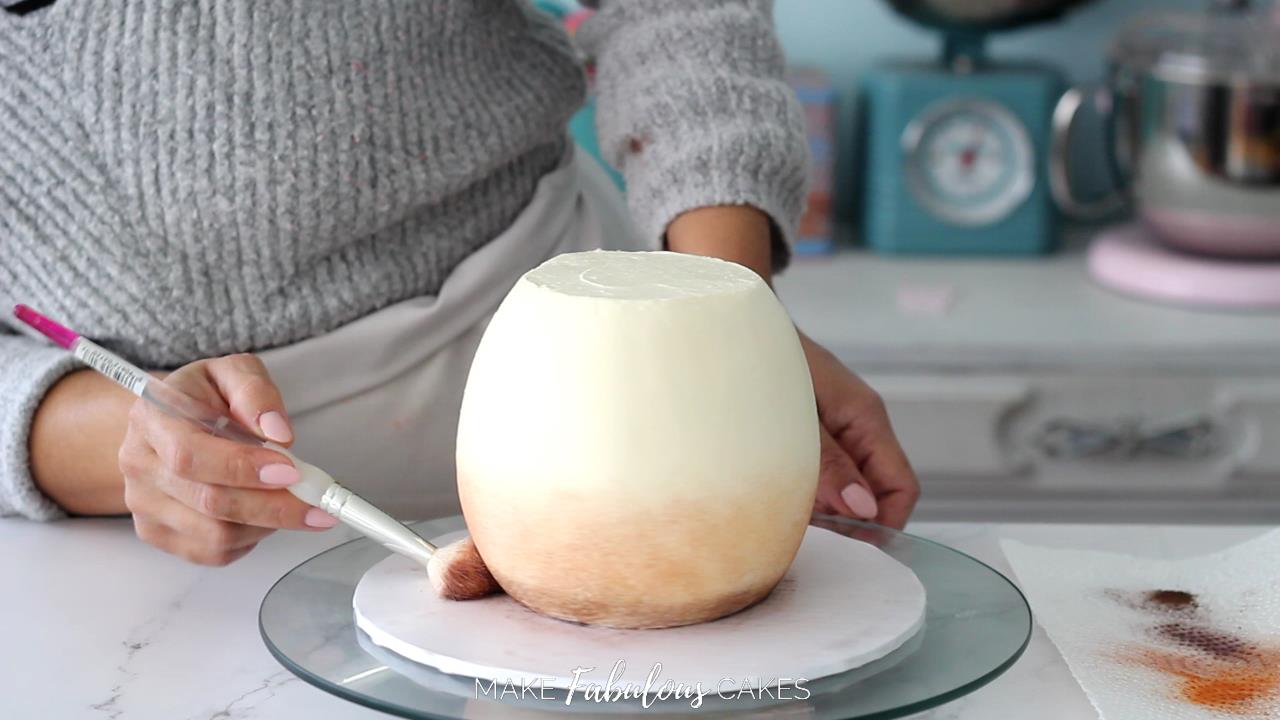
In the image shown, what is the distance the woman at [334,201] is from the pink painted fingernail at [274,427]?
98mm

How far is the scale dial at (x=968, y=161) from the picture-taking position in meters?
1.82

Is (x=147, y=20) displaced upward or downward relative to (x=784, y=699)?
upward

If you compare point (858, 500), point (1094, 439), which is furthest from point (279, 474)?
point (1094, 439)

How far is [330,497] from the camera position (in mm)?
591

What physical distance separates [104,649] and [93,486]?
6.9 inches

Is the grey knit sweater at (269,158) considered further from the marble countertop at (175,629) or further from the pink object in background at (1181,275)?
the pink object in background at (1181,275)

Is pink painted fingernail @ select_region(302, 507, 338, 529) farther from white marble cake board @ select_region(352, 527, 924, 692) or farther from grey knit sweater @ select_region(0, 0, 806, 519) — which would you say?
grey knit sweater @ select_region(0, 0, 806, 519)

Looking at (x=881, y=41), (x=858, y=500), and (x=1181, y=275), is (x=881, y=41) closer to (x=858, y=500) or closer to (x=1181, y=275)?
(x=1181, y=275)

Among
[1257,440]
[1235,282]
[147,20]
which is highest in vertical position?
[147,20]

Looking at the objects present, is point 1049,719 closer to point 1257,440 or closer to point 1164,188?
point 1257,440

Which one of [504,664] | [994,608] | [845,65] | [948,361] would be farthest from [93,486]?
[845,65]

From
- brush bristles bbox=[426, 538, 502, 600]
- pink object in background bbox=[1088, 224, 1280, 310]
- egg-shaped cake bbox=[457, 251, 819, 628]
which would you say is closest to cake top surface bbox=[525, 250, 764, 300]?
egg-shaped cake bbox=[457, 251, 819, 628]

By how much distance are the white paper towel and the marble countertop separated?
1 cm

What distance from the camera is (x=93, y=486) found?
738mm
